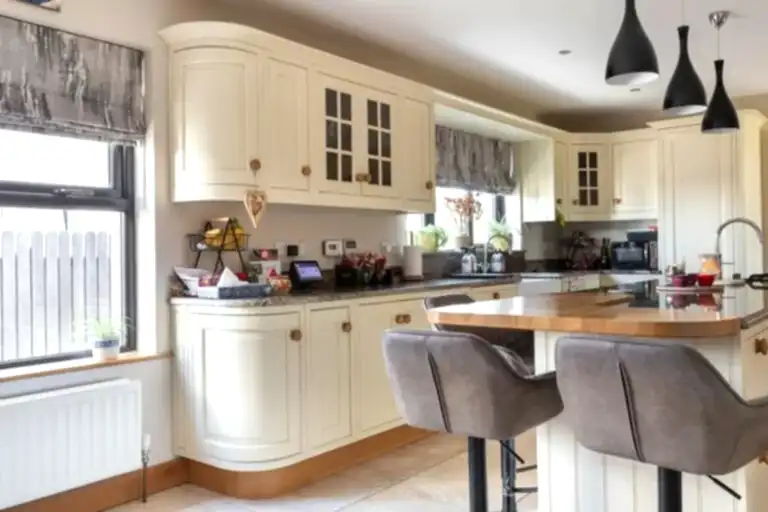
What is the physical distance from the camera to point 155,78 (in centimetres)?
326

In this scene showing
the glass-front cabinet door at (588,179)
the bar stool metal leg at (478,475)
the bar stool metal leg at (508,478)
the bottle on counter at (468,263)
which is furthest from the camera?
the glass-front cabinet door at (588,179)

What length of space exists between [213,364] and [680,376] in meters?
2.21

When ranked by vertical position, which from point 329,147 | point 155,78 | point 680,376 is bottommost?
point 680,376

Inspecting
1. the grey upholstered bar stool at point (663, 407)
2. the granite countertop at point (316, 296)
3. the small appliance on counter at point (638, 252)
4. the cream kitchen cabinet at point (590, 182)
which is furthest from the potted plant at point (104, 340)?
the small appliance on counter at point (638, 252)

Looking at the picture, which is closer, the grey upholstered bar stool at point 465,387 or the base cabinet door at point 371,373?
the grey upholstered bar stool at point 465,387

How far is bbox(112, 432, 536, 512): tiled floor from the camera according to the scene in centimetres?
302

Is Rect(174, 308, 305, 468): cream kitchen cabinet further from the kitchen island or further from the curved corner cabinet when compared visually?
the kitchen island

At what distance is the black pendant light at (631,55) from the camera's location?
2.63 meters

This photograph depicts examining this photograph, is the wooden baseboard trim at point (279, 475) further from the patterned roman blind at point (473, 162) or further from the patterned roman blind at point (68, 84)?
the patterned roman blind at point (473, 162)

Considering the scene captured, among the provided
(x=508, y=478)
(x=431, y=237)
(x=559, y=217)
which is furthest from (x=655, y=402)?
(x=559, y=217)

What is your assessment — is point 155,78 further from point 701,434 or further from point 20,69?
point 701,434

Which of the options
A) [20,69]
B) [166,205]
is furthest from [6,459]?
[20,69]

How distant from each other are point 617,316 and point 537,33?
2.82 meters

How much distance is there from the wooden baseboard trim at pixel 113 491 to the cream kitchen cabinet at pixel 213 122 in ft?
4.31
